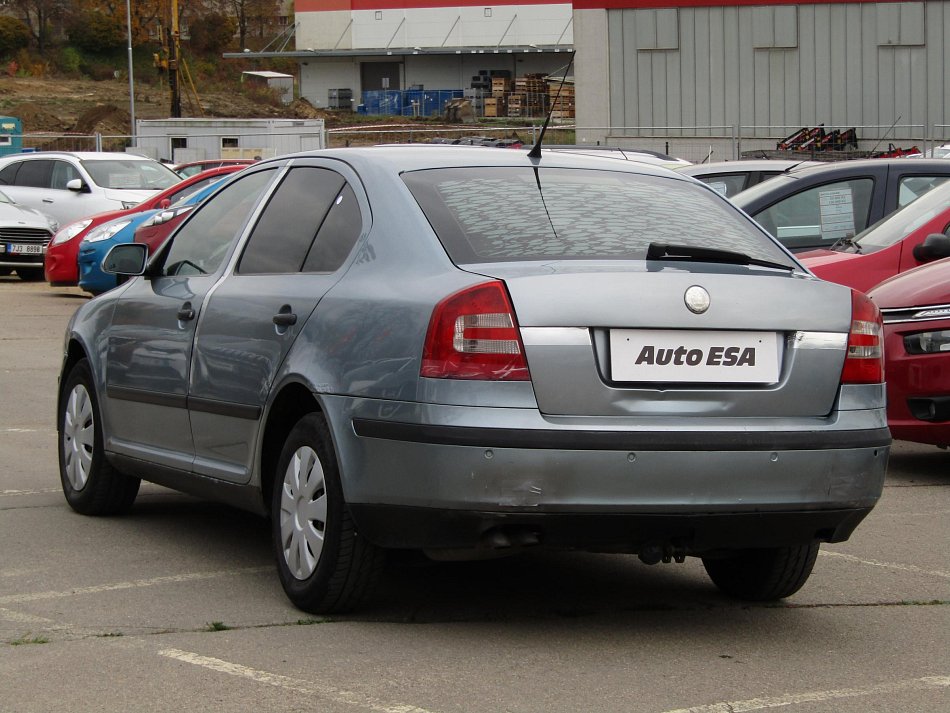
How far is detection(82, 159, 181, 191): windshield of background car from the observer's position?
22.7 m

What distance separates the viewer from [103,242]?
57.5ft

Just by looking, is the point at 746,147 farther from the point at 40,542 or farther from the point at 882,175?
the point at 40,542

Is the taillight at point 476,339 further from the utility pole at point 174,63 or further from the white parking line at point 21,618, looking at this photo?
the utility pole at point 174,63

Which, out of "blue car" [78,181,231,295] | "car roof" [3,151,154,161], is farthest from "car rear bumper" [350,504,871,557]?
"car roof" [3,151,154,161]

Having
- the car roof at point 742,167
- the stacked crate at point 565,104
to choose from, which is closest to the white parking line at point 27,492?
the car roof at point 742,167

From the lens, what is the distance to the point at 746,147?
134 ft

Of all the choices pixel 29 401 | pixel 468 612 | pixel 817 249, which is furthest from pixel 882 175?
pixel 468 612

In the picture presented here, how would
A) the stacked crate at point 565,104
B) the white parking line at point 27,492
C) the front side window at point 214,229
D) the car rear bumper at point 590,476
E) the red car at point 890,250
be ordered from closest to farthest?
the car rear bumper at point 590,476, the front side window at point 214,229, the white parking line at point 27,492, the red car at point 890,250, the stacked crate at point 565,104

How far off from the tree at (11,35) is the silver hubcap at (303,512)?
318 feet

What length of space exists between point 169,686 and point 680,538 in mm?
1553

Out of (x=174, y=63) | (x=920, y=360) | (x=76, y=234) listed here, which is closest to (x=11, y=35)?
(x=174, y=63)

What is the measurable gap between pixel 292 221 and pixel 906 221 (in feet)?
18.6

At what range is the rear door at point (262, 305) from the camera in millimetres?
5305

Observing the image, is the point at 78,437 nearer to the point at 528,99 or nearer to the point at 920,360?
the point at 920,360
